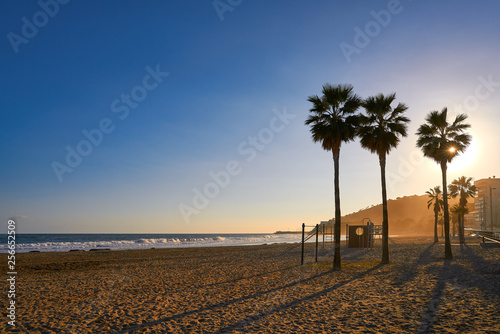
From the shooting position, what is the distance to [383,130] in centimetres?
2356

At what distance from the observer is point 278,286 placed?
51.7ft

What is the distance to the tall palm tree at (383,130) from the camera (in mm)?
23531

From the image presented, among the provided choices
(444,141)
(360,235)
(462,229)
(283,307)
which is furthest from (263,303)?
(462,229)

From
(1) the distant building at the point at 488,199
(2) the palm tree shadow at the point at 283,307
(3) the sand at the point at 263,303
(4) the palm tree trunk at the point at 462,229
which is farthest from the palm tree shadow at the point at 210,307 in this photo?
(1) the distant building at the point at 488,199

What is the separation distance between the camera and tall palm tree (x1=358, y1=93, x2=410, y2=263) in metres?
23.5

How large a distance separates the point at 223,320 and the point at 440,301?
24.9 ft

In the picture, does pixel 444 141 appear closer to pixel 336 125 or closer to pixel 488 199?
pixel 336 125

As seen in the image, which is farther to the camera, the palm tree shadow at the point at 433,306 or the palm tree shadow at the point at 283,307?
the palm tree shadow at the point at 283,307

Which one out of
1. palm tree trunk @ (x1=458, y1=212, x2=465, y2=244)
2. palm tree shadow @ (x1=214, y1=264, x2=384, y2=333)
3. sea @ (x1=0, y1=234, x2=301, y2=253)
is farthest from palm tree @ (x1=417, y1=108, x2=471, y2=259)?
sea @ (x1=0, y1=234, x2=301, y2=253)

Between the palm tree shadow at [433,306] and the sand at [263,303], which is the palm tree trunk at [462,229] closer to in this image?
the sand at [263,303]

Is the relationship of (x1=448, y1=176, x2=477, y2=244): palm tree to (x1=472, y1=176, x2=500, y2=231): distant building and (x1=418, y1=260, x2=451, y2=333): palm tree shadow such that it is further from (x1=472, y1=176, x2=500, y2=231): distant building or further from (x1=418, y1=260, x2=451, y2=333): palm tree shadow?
(x1=472, y1=176, x2=500, y2=231): distant building

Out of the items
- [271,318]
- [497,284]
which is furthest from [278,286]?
[497,284]

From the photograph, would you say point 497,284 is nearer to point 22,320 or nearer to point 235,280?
point 235,280

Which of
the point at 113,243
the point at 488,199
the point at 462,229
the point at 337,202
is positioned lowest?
the point at 113,243
